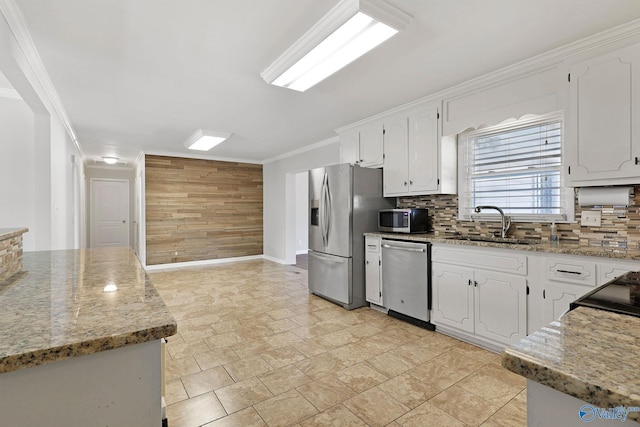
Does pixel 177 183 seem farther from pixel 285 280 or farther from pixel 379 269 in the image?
pixel 379 269

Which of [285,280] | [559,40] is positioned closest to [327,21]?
[559,40]

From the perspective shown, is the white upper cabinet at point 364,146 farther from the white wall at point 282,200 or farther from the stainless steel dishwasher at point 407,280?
the white wall at point 282,200

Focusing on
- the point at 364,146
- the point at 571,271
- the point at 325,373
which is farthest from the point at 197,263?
the point at 571,271

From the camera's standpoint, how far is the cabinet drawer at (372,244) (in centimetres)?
366

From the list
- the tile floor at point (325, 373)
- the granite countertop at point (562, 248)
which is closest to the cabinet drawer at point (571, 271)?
the granite countertop at point (562, 248)

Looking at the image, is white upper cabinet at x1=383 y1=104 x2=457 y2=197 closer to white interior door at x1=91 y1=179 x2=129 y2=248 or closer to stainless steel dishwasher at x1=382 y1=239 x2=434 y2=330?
stainless steel dishwasher at x1=382 y1=239 x2=434 y2=330

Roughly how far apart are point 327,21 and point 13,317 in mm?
2037

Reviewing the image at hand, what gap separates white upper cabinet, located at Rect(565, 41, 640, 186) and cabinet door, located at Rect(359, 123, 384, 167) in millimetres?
1918

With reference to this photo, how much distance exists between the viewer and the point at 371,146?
404cm

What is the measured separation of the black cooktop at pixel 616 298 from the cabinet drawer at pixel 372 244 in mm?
2443

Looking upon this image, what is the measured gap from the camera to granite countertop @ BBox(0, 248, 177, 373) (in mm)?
674

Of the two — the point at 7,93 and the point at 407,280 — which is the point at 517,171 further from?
the point at 7,93

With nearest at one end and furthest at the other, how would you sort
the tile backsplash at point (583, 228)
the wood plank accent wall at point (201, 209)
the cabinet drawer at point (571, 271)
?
the cabinet drawer at point (571, 271) < the tile backsplash at point (583, 228) < the wood plank accent wall at point (201, 209)

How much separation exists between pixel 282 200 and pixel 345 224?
3286 millimetres
